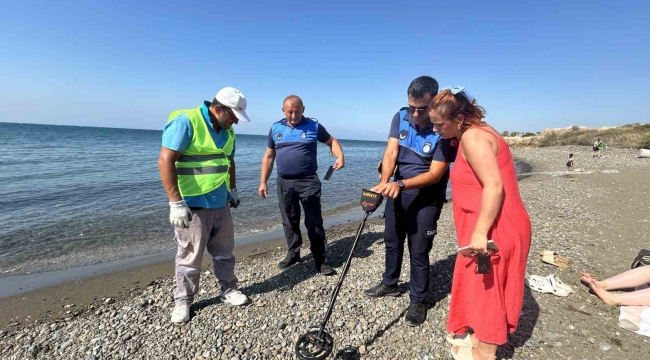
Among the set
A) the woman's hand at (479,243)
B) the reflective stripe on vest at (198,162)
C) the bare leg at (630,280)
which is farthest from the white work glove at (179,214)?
the bare leg at (630,280)

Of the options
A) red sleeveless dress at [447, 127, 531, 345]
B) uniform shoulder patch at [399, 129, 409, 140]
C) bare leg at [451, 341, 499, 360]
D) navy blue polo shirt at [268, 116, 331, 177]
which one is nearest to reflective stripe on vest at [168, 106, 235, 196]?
navy blue polo shirt at [268, 116, 331, 177]

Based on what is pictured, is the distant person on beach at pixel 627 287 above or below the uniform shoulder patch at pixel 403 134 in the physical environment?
below

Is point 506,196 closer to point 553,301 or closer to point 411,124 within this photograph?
point 411,124

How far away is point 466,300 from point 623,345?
6.86 feet

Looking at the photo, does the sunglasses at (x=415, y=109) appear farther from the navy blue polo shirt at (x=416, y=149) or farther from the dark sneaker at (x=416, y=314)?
the dark sneaker at (x=416, y=314)

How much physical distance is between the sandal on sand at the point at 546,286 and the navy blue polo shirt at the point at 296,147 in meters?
3.69

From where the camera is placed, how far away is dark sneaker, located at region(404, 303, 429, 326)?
11.8 feet

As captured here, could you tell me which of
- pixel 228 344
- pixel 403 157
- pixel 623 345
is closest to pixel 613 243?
pixel 623 345

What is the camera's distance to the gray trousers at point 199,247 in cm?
366

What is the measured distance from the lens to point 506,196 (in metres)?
2.42

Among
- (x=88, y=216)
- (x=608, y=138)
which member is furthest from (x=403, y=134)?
(x=608, y=138)

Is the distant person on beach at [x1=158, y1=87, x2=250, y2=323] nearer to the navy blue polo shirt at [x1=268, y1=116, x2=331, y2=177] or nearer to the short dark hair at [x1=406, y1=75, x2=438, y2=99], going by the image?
the navy blue polo shirt at [x1=268, y1=116, x2=331, y2=177]

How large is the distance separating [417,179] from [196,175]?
2.53 meters

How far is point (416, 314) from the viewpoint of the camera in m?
3.63
